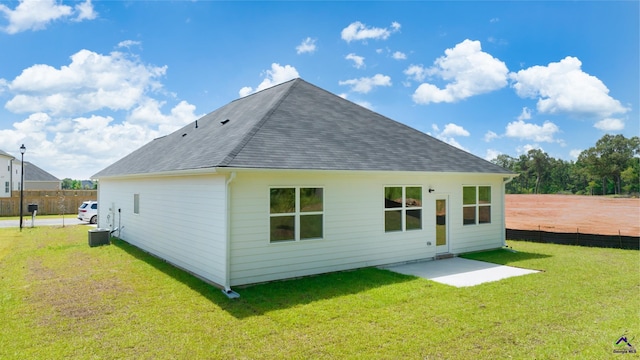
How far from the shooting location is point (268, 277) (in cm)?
804

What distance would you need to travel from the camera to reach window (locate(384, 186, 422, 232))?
995 cm

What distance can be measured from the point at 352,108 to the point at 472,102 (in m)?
14.0

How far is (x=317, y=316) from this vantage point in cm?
604

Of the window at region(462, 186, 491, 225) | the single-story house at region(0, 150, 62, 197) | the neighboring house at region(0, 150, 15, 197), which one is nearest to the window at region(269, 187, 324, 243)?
the window at region(462, 186, 491, 225)

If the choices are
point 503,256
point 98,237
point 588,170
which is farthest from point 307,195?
point 588,170

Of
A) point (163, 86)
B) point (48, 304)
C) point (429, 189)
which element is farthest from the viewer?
point (163, 86)

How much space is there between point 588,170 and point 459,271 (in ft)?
300

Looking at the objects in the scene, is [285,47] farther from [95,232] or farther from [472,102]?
[472,102]

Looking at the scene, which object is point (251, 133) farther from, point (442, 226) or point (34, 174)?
point (34, 174)

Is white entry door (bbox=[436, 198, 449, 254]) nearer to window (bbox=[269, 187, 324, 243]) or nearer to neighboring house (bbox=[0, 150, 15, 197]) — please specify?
window (bbox=[269, 187, 324, 243])

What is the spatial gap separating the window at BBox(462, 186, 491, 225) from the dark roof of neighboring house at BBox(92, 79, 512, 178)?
0.73 meters

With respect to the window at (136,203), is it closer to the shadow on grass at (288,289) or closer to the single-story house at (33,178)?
the shadow on grass at (288,289)

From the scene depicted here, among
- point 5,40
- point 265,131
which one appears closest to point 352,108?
point 265,131

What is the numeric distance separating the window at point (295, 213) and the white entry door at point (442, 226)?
172 inches
